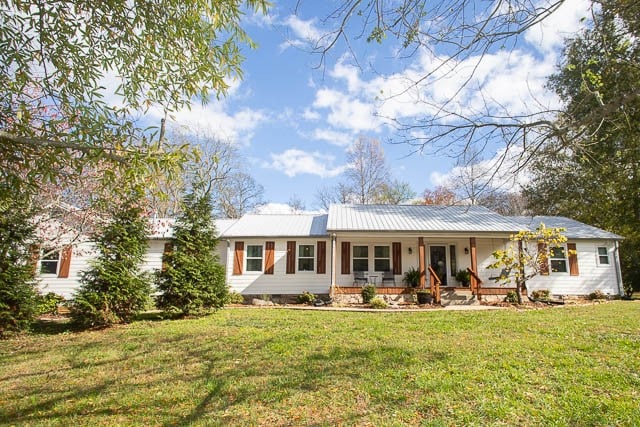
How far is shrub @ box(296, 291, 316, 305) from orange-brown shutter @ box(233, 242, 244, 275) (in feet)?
9.56

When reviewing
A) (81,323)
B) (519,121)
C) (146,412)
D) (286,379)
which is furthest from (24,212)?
(519,121)

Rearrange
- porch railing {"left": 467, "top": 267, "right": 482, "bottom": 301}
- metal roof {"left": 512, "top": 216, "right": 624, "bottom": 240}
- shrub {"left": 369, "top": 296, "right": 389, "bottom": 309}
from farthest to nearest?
metal roof {"left": 512, "top": 216, "right": 624, "bottom": 240} → porch railing {"left": 467, "top": 267, "right": 482, "bottom": 301} → shrub {"left": 369, "top": 296, "right": 389, "bottom": 309}

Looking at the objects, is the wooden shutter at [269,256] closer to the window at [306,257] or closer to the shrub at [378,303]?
the window at [306,257]

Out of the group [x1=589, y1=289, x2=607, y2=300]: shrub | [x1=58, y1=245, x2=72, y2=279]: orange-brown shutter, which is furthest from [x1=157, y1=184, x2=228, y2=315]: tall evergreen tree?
[x1=589, y1=289, x2=607, y2=300]: shrub

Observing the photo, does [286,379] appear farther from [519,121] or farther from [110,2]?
[110,2]

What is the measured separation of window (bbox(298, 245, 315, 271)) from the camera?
14783mm

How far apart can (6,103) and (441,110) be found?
490 centimetres

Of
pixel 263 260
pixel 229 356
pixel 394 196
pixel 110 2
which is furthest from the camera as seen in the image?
pixel 394 196

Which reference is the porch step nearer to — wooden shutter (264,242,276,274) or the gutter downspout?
wooden shutter (264,242,276,274)

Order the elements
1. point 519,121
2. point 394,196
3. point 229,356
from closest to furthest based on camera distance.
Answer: point 519,121 → point 229,356 → point 394,196

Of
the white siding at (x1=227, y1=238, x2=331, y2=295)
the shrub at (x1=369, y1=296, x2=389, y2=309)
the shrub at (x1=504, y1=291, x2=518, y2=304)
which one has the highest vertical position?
the white siding at (x1=227, y1=238, x2=331, y2=295)

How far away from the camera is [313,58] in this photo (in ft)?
11.5

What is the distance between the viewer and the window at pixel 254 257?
48.5 feet

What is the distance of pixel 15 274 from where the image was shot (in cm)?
810
